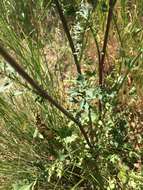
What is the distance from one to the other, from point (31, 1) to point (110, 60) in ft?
1.65

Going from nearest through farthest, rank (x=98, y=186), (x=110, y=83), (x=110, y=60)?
(x=98, y=186) < (x=110, y=83) < (x=110, y=60)

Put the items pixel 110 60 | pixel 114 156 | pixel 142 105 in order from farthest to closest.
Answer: pixel 110 60 → pixel 142 105 → pixel 114 156

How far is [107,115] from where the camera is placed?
5.98ft

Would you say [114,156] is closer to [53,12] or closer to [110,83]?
[110,83]

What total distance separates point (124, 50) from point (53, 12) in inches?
29.3

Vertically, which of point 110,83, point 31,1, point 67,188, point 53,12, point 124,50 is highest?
point 53,12

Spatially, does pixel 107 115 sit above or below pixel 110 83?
below

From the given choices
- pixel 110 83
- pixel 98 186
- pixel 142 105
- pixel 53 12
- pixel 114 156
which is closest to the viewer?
pixel 114 156

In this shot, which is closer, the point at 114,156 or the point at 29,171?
the point at 114,156

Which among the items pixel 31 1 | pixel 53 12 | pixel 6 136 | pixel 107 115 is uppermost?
pixel 53 12

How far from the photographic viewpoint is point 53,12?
8.44 ft

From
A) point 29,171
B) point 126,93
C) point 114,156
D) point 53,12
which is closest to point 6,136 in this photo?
point 29,171

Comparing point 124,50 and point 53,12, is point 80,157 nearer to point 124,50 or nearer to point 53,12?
point 124,50

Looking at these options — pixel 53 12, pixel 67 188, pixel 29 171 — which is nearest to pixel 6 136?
pixel 29 171
